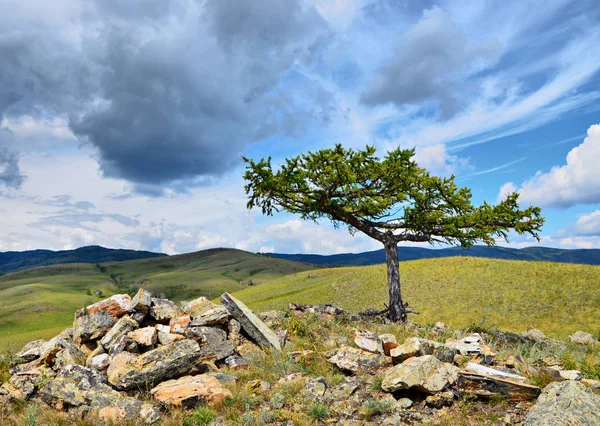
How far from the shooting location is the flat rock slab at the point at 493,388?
318 inches

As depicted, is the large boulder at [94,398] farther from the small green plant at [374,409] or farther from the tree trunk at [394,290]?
the tree trunk at [394,290]

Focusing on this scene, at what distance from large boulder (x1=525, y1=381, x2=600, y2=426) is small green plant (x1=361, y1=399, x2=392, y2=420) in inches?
109

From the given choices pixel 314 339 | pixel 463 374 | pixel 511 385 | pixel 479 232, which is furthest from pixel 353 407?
pixel 479 232

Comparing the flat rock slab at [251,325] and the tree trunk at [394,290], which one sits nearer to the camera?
the flat rock slab at [251,325]

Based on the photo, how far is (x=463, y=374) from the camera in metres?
8.73

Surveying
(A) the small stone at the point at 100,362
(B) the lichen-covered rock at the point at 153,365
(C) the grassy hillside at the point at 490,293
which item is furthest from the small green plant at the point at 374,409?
(C) the grassy hillside at the point at 490,293

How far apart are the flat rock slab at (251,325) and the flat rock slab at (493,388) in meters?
6.99

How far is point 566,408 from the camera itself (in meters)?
6.61

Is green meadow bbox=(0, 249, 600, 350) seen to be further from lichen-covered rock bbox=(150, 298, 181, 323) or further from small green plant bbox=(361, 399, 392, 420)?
small green plant bbox=(361, 399, 392, 420)

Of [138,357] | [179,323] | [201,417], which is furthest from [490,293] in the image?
[201,417]

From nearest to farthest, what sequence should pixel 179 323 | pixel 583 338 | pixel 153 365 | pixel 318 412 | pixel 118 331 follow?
pixel 318 412
pixel 153 365
pixel 118 331
pixel 179 323
pixel 583 338

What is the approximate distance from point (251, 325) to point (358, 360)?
5.01m

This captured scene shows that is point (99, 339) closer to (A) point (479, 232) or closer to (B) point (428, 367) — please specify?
(B) point (428, 367)

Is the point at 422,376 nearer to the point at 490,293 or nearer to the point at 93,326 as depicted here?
the point at 93,326
